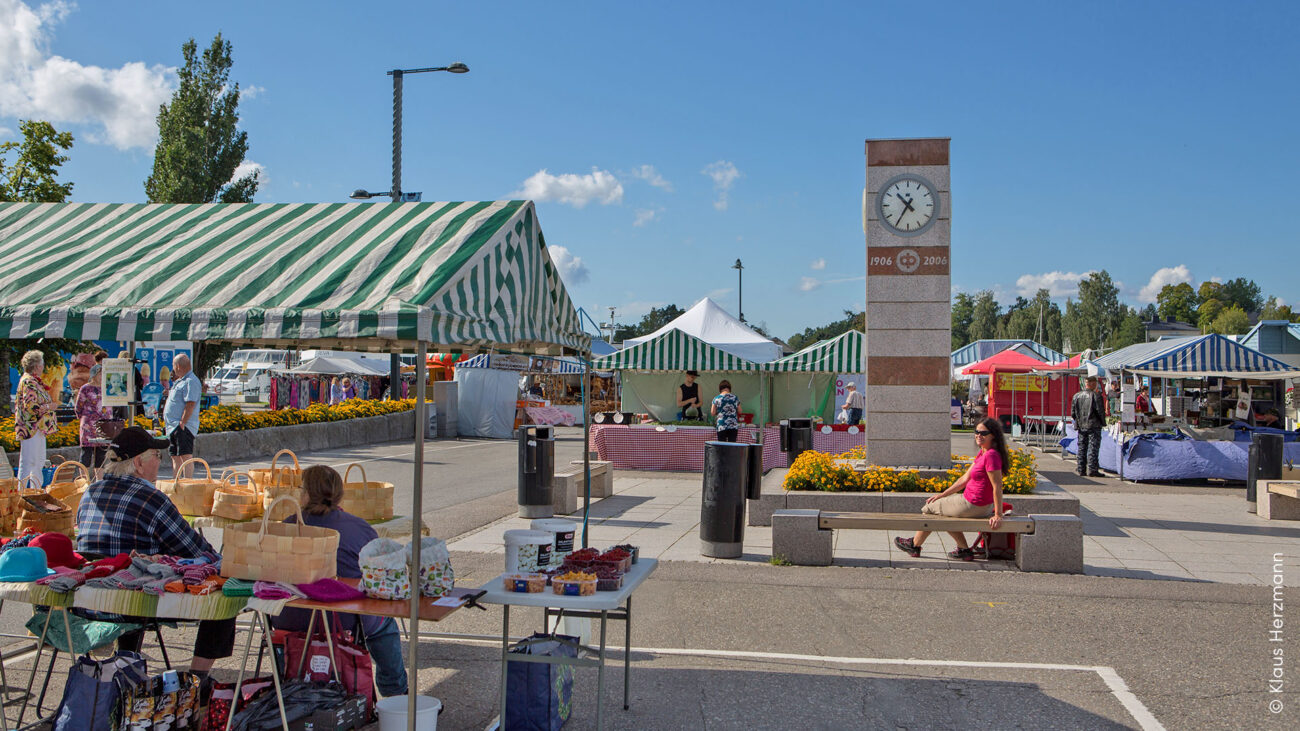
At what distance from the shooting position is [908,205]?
1216 centimetres

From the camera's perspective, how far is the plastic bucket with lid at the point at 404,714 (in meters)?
4.33

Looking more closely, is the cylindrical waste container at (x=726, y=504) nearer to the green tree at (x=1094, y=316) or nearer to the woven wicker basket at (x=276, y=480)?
the woven wicker basket at (x=276, y=480)

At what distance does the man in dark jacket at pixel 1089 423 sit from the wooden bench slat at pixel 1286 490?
461cm

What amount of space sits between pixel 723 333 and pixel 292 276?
20411mm

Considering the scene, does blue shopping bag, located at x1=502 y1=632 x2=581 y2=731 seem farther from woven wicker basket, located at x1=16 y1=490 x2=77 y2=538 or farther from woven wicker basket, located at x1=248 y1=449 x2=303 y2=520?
woven wicker basket, located at x1=16 y1=490 x2=77 y2=538

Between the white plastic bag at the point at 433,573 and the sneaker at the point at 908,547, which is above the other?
the white plastic bag at the point at 433,573

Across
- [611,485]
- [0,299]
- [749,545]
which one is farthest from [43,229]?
[611,485]

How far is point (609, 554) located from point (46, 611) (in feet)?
10.2

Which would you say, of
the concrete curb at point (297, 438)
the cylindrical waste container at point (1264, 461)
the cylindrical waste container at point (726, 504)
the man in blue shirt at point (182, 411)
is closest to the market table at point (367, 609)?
the cylindrical waste container at point (726, 504)

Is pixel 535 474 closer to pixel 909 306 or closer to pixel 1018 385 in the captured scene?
pixel 909 306

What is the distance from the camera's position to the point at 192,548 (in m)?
4.96

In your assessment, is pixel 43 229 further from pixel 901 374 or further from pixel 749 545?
pixel 901 374

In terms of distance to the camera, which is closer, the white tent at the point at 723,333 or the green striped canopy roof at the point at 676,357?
the green striped canopy roof at the point at 676,357

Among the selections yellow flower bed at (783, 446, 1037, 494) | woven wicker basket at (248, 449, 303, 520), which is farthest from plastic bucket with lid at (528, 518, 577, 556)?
yellow flower bed at (783, 446, 1037, 494)
